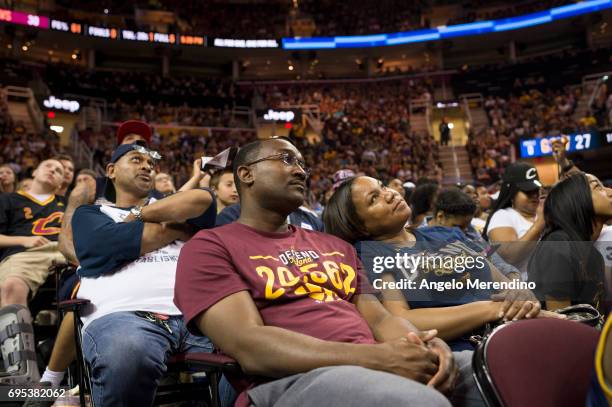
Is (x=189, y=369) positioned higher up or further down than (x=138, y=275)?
further down

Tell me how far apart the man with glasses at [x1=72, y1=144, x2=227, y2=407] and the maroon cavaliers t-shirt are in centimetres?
60

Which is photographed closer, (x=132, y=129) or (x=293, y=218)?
(x=293, y=218)

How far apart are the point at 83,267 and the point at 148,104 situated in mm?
20106

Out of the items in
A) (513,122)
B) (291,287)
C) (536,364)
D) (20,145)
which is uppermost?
(513,122)

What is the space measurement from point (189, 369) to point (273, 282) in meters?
0.69

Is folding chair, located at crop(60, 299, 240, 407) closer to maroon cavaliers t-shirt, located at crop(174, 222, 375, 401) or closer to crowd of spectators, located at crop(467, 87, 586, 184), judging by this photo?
maroon cavaliers t-shirt, located at crop(174, 222, 375, 401)

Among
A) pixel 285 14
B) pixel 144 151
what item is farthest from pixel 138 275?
pixel 285 14

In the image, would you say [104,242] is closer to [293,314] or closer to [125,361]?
[125,361]

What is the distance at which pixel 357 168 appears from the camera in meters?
18.1

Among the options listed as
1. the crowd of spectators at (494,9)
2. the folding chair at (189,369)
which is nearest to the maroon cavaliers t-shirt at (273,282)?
the folding chair at (189,369)

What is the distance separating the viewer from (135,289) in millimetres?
2422

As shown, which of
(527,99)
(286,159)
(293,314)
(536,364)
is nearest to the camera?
(536,364)

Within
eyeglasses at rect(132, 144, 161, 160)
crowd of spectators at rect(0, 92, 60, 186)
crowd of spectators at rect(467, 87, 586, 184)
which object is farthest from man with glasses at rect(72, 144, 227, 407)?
crowd of spectators at rect(467, 87, 586, 184)

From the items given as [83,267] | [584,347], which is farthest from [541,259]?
[83,267]
